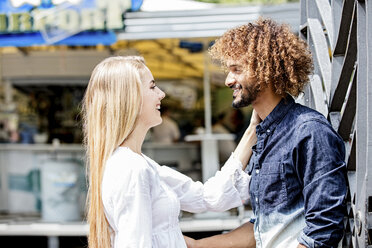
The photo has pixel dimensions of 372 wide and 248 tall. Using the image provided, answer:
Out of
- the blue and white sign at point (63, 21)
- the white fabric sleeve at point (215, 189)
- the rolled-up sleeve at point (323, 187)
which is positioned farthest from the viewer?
the blue and white sign at point (63, 21)

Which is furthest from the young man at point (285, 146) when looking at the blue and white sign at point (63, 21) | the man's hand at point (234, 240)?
the blue and white sign at point (63, 21)

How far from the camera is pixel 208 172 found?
853cm

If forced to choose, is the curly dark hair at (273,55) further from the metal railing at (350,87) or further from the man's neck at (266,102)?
the metal railing at (350,87)

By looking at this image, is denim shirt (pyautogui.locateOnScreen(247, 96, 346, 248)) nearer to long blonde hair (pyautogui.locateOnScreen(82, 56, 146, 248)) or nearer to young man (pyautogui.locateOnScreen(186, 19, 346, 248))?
young man (pyautogui.locateOnScreen(186, 19, 346, 248))

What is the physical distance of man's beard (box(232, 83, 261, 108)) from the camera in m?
2.39

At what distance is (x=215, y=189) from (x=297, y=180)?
57cm

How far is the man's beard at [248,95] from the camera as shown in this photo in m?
2.39

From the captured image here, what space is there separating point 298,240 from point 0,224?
20.2ft

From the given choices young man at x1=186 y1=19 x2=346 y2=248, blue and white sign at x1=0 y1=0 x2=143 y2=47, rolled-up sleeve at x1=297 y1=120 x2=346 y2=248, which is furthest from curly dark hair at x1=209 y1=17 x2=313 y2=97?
blue and white sign at x1=0 y1=0 x2=143 y2=47

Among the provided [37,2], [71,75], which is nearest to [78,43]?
[37,2]

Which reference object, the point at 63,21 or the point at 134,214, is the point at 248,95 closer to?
the point at 134,214

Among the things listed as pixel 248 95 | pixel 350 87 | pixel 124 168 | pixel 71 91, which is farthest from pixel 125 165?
pixel 71 91

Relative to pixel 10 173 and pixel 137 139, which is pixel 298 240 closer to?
pixel 137 139

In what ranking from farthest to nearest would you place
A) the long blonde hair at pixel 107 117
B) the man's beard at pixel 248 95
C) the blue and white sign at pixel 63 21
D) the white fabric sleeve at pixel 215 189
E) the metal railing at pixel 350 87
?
the blue and white sign at pixel 63 21 < the white fabric sleeve at pixel 215 189 < the man's beard at pixel 248 95 < the long blonde hair at pixel 107 117 < the metal railing at pixel 350 87
